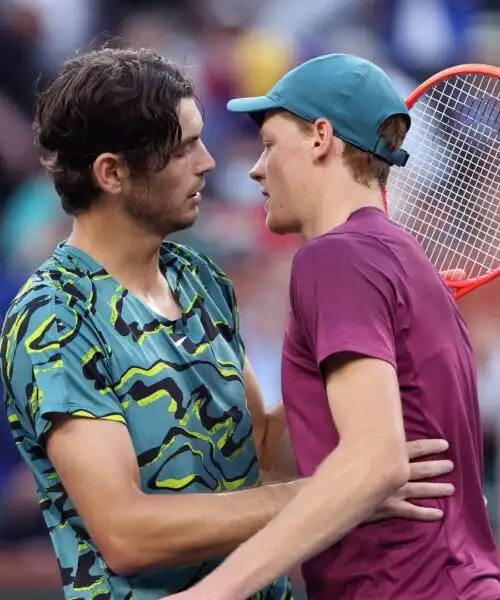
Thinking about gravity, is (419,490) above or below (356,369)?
below

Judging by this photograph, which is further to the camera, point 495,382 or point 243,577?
point 495,382

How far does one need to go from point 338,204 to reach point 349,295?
273 millimetres

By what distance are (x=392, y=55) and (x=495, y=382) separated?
4.20 feet

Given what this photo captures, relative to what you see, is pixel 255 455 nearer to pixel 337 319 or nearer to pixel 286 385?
pixel 286 385

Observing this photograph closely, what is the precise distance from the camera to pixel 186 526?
1784 millimetres

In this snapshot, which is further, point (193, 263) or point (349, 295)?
point (193, 263)

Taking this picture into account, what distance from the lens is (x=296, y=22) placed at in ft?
14.4

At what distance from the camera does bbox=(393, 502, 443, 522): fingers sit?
1.67m

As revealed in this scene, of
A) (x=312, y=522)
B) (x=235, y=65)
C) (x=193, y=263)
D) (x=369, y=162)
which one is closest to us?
(x=312, y=522)

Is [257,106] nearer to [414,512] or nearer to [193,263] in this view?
[193,263]

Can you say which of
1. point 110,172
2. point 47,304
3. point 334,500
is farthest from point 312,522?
point 110,172

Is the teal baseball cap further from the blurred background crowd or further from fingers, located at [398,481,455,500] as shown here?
the blurred background crowd

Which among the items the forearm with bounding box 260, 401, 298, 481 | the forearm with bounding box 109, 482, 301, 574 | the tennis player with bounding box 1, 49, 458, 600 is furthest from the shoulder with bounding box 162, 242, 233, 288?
the forearm with bounding box 109, 482, 301, 574

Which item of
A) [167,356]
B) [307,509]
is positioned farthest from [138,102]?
[307,509]
